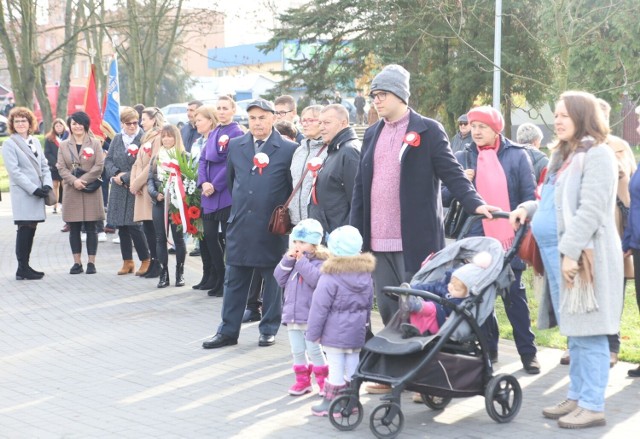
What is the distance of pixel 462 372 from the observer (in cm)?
603

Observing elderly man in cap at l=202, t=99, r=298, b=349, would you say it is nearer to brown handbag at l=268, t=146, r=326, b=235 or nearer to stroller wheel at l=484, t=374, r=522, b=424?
brown handbag at l=268, t=146, r=326, b=235

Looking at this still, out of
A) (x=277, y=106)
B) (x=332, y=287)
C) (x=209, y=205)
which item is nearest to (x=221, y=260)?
(x=209, y=205)

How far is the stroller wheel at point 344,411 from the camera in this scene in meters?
6.06

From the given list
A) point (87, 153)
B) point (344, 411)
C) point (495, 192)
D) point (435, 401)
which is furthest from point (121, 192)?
point (344, 411)

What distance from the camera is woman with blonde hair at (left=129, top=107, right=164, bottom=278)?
1205cm

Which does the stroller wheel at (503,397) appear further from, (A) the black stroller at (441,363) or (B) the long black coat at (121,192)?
(B) the long black coat at (121,192)

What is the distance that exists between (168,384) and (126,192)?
555 centimetres

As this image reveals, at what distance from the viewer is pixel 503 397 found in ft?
20.2

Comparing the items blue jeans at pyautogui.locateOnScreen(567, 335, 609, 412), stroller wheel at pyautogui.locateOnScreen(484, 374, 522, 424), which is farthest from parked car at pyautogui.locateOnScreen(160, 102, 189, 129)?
blue jeans at pyautogui.locateOnScreen(567, 335, 609, 412)

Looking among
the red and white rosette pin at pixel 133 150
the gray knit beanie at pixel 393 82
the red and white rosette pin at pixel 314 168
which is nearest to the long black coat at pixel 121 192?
the red and white rosette pin at pixel 133 150

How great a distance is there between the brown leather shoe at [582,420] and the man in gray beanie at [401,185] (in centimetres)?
141

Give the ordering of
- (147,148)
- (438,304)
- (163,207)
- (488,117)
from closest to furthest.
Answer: (438,304) → (488,117) → (163,207) → (147,148)

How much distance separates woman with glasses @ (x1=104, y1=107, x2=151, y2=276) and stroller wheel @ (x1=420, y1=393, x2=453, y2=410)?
6.80 metres

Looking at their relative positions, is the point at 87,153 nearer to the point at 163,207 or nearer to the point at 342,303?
the point at 163,207
